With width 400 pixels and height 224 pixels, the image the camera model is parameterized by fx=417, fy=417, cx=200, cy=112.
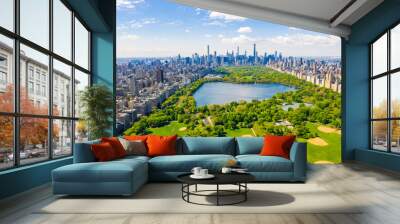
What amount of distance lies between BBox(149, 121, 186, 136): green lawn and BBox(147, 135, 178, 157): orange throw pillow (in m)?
4.78

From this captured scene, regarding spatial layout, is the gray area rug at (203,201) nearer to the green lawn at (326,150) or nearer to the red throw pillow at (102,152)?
the red throw pillow at (102,152)

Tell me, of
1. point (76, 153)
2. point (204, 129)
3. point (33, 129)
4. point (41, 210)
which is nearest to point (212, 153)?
point (76, 153)

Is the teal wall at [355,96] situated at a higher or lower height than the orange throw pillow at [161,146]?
higher

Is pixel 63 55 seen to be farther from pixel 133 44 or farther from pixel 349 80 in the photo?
pixel 349 80

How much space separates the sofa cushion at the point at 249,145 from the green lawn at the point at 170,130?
484cm

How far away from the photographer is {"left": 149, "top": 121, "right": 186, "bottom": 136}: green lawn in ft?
41.0

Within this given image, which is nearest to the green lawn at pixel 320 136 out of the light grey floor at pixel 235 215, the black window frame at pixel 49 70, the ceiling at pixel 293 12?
the ceiling at pixel 293 12

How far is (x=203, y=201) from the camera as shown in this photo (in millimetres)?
5258

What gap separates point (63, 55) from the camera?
25.9ft

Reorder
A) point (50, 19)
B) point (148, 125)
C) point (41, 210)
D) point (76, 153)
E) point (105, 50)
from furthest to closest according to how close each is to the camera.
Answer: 1. point (148, 125)
2. point (105, 50)
3. point (50, 19)
4. point (76, 153)
5. point (41, 210)

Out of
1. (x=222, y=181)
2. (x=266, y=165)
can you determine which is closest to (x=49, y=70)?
(x=222, y=181)

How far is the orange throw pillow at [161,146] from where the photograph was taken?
7535mm

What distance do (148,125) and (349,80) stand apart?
19.0 feet

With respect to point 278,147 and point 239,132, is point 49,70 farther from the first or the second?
point 239,132
